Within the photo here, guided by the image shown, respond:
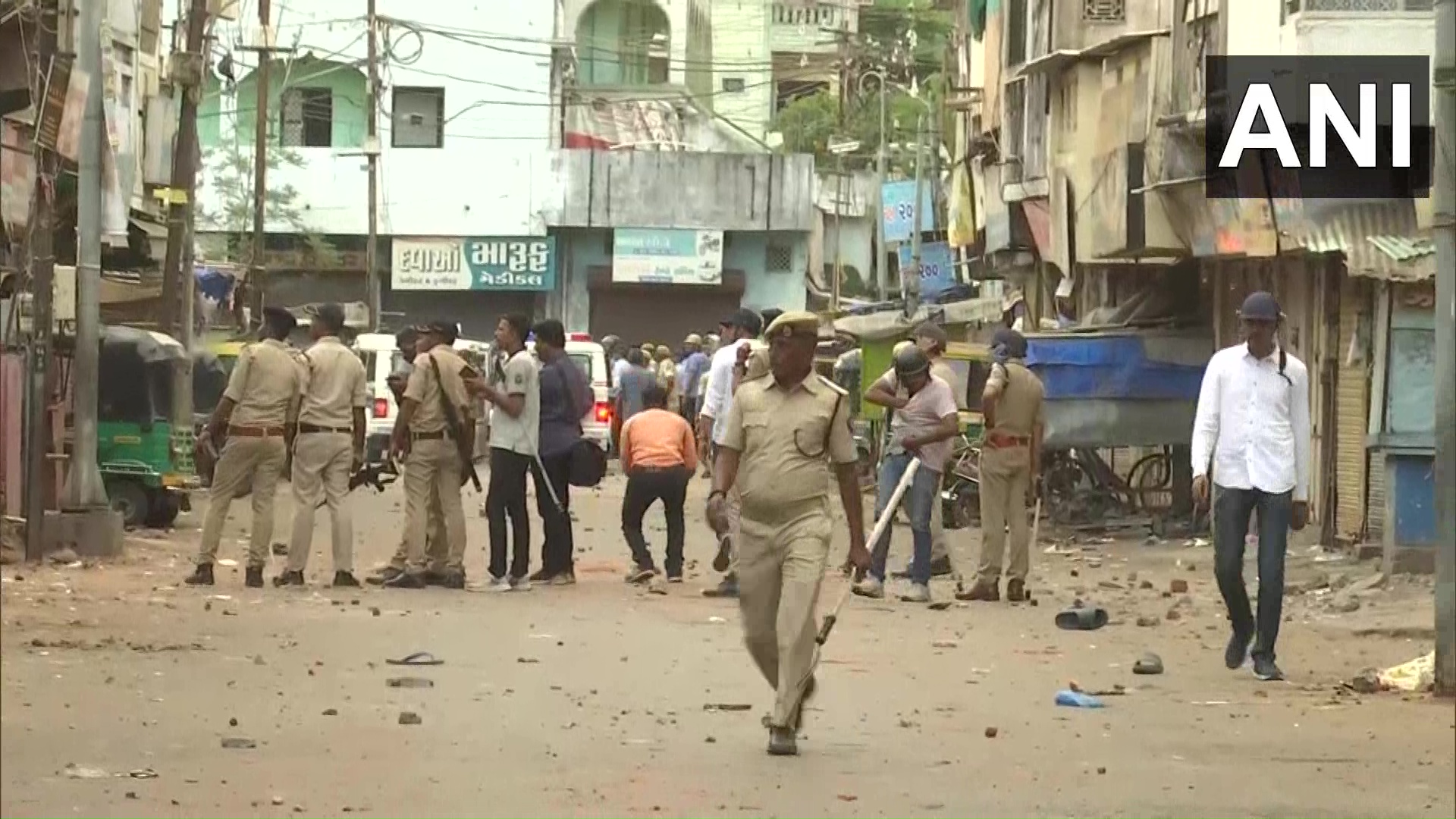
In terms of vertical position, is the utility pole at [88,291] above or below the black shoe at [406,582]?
above

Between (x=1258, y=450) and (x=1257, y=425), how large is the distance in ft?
0.36

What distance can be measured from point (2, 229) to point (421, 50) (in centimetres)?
3646

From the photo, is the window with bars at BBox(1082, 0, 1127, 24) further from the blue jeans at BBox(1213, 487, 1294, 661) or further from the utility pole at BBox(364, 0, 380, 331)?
the utility pole at BBox(364, 0, 380, 331)

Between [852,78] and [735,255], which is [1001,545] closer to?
[735,255]

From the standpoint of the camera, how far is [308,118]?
56594mm

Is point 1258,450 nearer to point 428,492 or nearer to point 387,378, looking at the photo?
point 428,492

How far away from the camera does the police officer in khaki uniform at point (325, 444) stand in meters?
17.0

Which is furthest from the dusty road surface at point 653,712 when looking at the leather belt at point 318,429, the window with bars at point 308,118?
the window with bars at point 308,118

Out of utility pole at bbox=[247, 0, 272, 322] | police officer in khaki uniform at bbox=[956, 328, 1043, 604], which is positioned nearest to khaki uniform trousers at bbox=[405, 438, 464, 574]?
police officer in khaki uniform at bbox=[956, 328, 1043, 604]

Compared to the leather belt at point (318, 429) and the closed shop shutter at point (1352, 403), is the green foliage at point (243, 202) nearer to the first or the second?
the closed shop shutter at point (1352, 403)

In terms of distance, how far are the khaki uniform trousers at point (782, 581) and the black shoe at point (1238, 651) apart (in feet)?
10.1

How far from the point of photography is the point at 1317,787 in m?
8.91

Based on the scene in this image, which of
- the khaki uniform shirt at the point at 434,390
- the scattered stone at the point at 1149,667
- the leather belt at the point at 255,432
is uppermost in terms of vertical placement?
the khaki uniform shirt at the point at 434,390

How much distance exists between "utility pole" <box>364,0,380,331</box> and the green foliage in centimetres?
343
